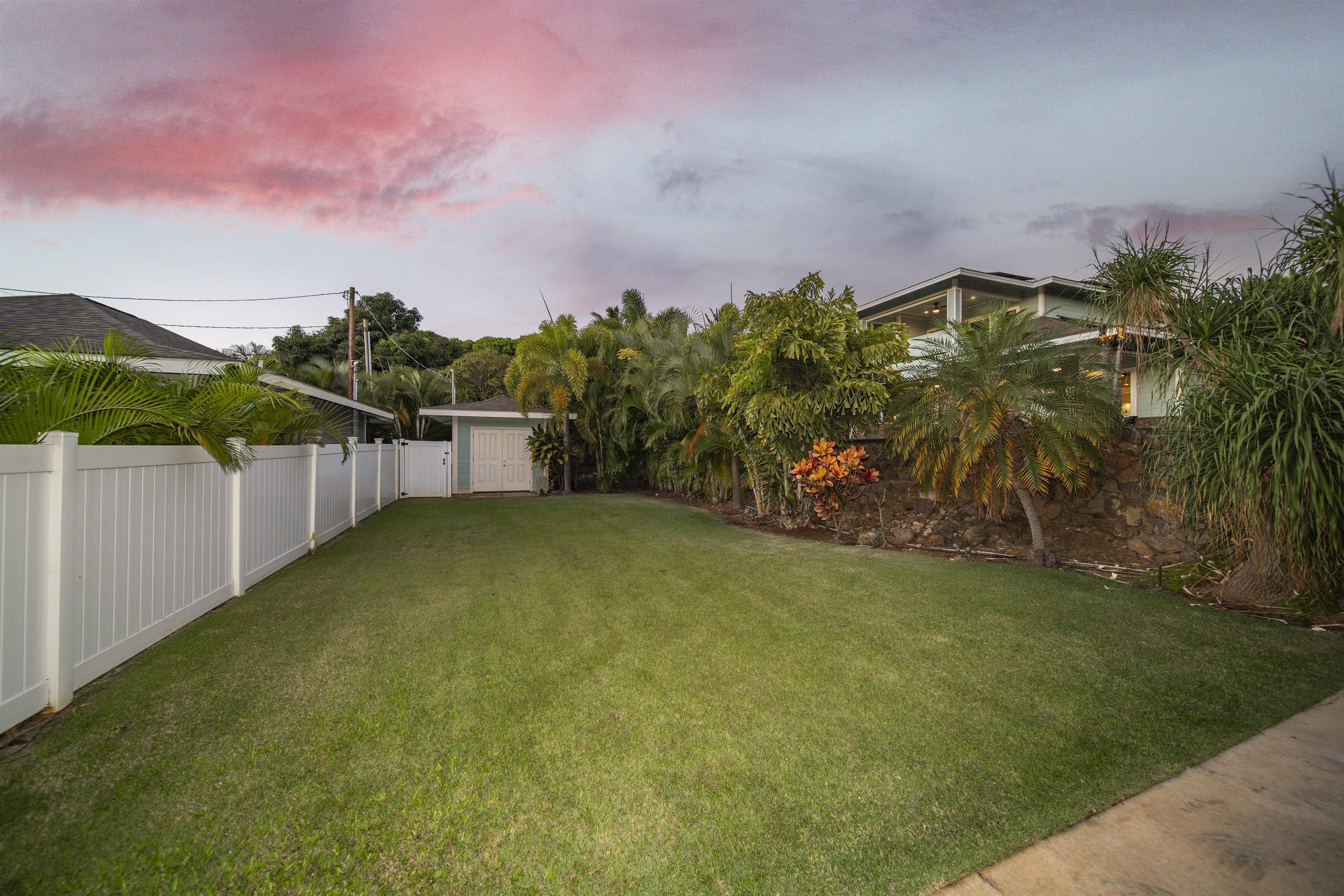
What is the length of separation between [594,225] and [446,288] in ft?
23.8

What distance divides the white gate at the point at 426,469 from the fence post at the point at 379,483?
2.23 metres

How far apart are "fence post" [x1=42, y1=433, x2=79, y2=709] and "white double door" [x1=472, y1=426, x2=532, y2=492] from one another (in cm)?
1220

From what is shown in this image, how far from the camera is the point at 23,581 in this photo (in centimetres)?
220

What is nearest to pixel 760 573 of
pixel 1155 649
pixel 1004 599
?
pixel 1004 599

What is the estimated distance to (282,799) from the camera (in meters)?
1.81

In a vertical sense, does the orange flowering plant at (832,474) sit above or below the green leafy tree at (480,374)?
below

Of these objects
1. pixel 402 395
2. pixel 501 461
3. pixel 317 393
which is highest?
pixel 402 395

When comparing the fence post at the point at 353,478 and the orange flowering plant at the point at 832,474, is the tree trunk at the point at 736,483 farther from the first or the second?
the fence post at the point at 353,478

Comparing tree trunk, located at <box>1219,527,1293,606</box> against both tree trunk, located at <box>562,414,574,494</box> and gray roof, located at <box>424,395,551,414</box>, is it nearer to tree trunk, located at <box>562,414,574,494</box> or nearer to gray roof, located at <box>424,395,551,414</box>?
tree trunk, located at <box>562,414,574,494</box>

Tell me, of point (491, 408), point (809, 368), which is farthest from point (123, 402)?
point (491, 408)

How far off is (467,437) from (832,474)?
11006mm

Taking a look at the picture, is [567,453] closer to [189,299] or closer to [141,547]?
[141,547]

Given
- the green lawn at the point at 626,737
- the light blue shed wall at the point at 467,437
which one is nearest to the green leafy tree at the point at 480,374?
the light blue shed wall at the point at 467,437

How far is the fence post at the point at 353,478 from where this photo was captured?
313 inches
